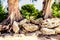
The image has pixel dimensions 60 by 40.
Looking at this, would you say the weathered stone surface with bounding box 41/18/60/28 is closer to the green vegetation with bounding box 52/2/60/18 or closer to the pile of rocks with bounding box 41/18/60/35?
the pile of rocks with bounding box 41/18/60/35

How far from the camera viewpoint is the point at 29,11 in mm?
2705

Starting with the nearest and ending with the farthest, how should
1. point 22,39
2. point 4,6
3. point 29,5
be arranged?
1. point 22,39
2. point 29,5
3. point 4,6

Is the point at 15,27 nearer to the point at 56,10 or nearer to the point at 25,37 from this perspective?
the point at 25,37

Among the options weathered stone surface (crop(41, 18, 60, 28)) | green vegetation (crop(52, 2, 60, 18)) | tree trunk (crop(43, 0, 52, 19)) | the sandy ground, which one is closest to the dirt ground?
the sandy ground

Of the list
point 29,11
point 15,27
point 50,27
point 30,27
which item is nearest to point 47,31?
point 50,27

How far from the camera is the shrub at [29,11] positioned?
2.66 metres

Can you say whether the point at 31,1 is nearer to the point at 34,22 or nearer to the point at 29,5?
the point at 29,5

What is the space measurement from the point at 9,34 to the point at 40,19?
384 mm

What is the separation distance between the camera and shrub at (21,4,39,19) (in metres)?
2.66

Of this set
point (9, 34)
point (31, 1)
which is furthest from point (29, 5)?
point (9, 34)

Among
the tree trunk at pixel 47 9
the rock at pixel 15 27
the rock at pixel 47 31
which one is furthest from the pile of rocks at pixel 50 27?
the rock at pixel 15 27

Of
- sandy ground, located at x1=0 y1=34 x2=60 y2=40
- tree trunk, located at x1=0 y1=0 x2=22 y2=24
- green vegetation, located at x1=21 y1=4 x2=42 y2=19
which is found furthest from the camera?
green vegetation, located at x1=21 y1=4 x2=42 y2=19

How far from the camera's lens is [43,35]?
239cm

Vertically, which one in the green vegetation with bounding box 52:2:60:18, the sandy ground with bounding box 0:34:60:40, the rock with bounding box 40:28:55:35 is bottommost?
the sandy ground with bounding box 0:34:60:40
